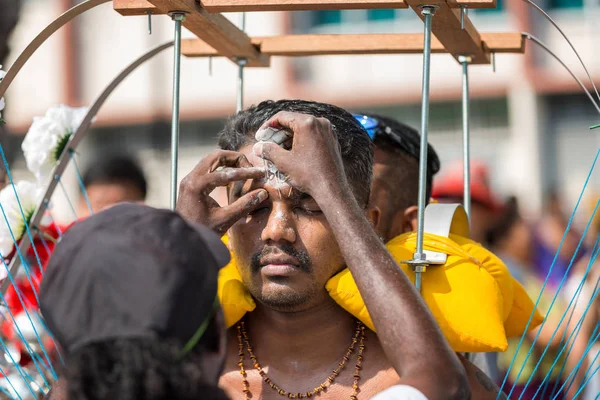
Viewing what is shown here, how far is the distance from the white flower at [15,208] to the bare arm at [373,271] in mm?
1146

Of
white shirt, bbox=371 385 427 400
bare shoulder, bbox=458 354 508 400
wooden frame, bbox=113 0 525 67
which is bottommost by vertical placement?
bare shoulder, bbox=458 354 508 400

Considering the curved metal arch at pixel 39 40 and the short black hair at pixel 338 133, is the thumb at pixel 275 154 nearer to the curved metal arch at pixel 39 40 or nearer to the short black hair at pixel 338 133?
the short black hair at pixel 338 133

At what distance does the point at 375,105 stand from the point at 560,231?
18.9 feet

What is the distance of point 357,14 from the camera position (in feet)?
41.5

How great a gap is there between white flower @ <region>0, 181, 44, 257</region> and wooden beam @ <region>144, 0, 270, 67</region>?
71cm

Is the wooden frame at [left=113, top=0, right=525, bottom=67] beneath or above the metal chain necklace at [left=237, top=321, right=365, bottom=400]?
above

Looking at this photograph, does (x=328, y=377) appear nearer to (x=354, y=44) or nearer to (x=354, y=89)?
(x=354, y=44)

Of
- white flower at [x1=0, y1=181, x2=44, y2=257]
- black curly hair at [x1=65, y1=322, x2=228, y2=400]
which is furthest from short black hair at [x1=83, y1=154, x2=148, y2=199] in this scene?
black curly hair at [x1=65, y1=322, x2=228, y2=400]

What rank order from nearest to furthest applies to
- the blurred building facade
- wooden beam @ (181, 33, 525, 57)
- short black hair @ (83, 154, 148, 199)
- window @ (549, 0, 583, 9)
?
wooden beam @ (181, 33, 525, 57) → short black hair @ (83, 154, 148, 199) → the blurred building facade → window @ (549, 0, 583, 9)

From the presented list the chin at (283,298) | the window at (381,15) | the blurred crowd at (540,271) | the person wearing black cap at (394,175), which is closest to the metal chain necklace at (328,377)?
the chin at (283,298)

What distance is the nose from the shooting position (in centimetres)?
229

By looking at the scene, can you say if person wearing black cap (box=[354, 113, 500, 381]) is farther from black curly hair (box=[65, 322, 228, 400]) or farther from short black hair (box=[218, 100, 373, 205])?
black curly hair (box=[65, 322, 228, 400])

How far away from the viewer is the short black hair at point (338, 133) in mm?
A: 2451

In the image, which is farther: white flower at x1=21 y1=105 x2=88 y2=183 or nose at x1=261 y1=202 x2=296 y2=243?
white flower at x1=21 y1=105 x2=88 y2=183
